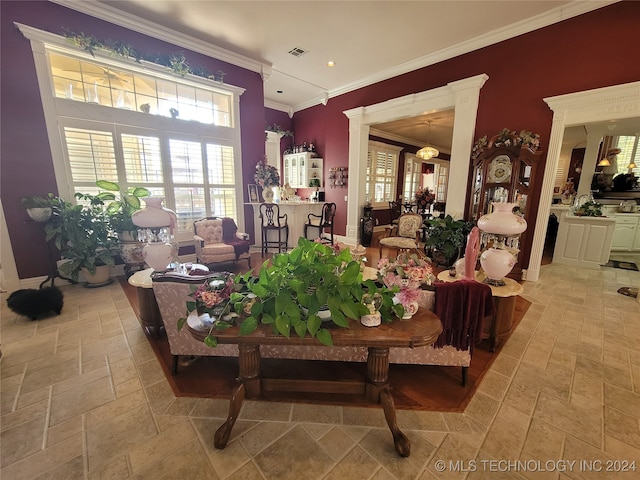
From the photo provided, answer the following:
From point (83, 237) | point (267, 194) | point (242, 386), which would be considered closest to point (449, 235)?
point (267, 194)

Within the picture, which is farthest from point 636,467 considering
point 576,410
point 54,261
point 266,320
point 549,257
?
point 54,261

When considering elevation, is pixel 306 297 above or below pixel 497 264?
above

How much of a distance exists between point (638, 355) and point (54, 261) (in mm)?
6570

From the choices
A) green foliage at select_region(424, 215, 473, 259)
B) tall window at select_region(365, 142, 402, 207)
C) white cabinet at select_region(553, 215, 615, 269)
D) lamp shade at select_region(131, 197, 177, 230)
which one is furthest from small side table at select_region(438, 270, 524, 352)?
tall window at select_region(365, 142, 402, 207)

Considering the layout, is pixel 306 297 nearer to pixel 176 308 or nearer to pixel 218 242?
pixel 176 308

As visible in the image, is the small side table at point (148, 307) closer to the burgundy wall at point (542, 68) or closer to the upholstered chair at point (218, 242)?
the upholstered chair at point (218, 242)

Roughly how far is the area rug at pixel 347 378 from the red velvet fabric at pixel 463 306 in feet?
1.56

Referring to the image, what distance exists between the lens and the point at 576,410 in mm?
1695

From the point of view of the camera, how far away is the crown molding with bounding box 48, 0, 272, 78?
11.0 feet

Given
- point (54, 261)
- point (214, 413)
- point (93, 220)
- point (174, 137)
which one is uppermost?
point (174, 137)

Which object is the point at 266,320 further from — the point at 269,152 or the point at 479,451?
the point at 269,152

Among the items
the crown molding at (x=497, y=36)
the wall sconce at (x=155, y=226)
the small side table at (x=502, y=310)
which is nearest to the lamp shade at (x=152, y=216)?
the wall sconce at (x=155, y=226)

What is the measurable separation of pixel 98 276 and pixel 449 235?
17.2 ft

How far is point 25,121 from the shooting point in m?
3.18
